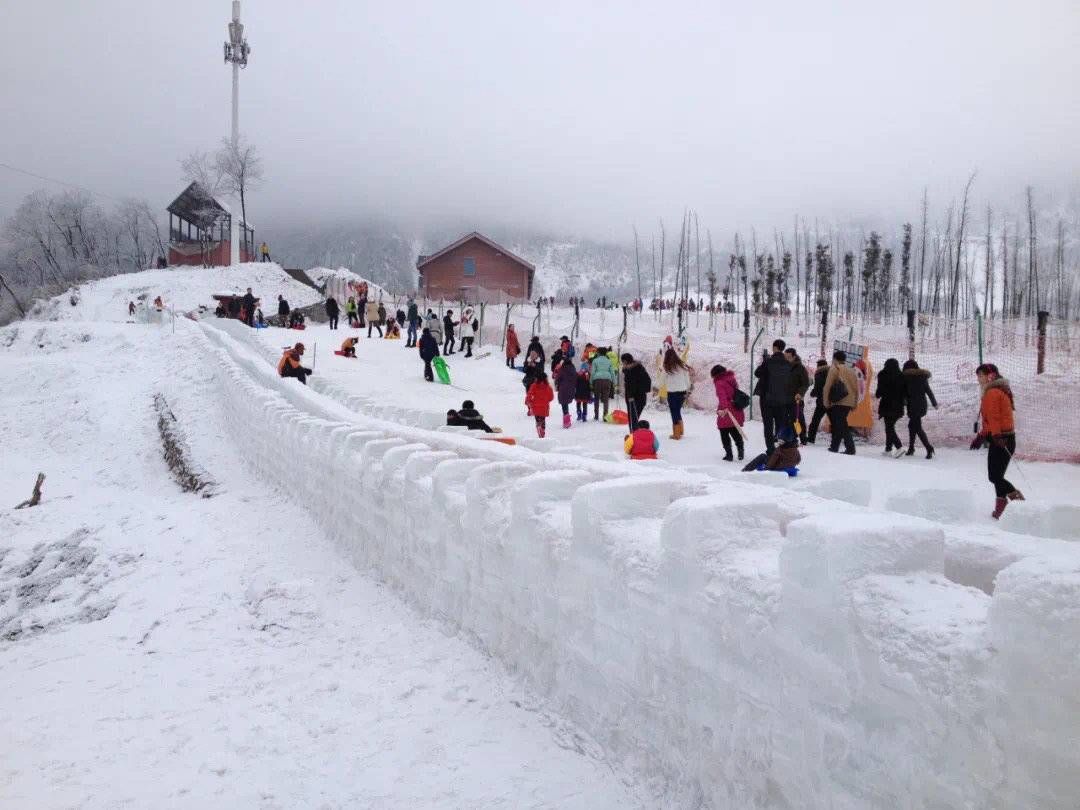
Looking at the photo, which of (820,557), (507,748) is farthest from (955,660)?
(507,748)

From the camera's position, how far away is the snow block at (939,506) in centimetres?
466

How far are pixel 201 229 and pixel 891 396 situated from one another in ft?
189

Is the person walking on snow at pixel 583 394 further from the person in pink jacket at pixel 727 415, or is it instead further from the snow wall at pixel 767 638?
the snow wall at pixel 767 638

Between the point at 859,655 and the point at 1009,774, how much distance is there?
1.57 ft

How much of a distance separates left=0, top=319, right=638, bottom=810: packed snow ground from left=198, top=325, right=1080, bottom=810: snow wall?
0.38 meters

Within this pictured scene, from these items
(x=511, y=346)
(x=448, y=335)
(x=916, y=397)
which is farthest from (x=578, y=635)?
(x=448, y=335)

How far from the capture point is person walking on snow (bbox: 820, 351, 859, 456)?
11.0m

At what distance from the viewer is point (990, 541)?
304cm

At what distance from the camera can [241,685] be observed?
5105 mm

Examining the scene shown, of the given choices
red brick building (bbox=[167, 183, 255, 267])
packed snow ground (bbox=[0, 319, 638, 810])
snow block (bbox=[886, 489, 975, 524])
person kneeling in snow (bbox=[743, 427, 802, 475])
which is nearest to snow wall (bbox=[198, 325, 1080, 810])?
packed snow ground (bbox=[0, 319, 638, 810])

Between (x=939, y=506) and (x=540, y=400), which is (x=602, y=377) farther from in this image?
(x=939, y=506)

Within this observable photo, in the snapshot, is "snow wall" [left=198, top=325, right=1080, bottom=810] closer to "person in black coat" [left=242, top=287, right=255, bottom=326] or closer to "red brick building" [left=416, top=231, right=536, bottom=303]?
"person in black coat" [left=242, top=287, right=255, bottom=326]

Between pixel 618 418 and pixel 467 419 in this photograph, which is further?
pixel 618 418

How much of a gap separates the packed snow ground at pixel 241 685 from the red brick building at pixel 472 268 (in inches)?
1585
